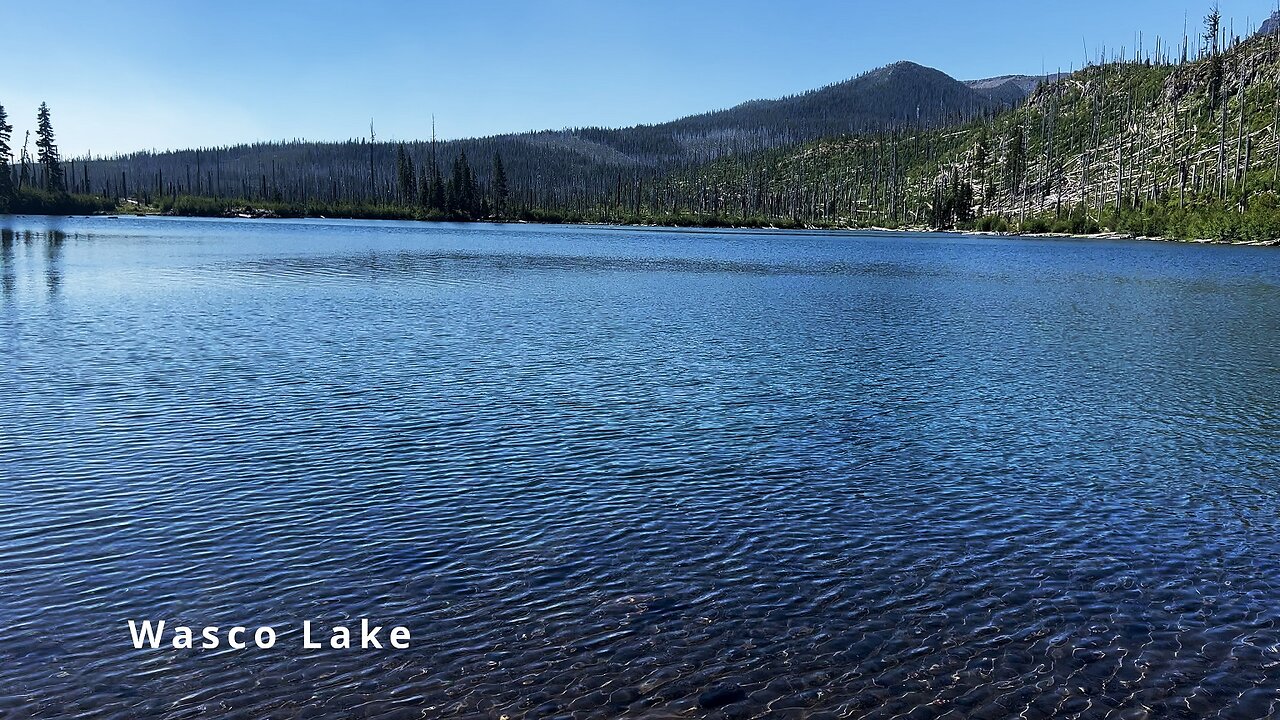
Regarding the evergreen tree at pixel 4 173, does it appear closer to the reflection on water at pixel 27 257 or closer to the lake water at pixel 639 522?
the reflection on water at pixel 27 257

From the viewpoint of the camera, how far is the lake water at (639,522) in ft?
30.3

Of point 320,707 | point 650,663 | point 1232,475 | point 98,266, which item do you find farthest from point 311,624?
point 98,266

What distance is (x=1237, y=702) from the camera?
900cm

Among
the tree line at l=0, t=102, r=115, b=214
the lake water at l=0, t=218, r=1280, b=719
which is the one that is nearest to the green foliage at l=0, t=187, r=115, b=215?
the tree line at l=0, t=102, r=115, b=214

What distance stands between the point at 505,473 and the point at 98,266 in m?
56.9

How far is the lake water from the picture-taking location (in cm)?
925

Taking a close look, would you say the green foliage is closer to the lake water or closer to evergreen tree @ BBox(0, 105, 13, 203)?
evergreen tree @ BBox(0, 105, 13, 203)

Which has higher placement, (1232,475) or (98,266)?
(98,266)

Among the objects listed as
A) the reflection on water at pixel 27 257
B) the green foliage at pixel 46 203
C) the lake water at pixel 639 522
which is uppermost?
the green foliage at pixel 46 203

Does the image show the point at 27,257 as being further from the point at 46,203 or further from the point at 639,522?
the point at 46,203

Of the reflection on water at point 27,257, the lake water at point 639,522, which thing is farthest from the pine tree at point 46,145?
the lake water at point 639,522

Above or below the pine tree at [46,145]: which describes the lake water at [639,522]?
below

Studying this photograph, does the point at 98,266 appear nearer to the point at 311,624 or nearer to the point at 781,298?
the point at 781,298

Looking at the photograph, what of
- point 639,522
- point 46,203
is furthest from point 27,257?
point 46,203
